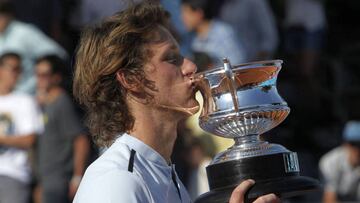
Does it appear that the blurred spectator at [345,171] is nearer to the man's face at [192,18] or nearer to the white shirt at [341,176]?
the white shirt at [341,176]

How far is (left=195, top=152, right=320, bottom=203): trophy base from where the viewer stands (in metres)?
3.14

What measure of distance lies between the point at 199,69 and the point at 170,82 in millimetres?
4257

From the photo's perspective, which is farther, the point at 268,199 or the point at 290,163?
the point at 290,163

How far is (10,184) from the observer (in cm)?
721

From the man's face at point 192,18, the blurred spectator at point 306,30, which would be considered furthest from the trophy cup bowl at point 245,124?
the blurred spectator at point 306,30

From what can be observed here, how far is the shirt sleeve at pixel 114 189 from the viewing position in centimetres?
294

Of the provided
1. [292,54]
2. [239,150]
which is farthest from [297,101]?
[239,150]

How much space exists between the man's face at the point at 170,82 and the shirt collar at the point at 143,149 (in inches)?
5.4

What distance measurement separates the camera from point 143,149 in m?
3.22

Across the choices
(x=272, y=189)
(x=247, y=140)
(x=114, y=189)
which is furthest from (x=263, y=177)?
(x=114, y=189)

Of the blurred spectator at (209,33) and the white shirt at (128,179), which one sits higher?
the blurred spectator at (209,33)

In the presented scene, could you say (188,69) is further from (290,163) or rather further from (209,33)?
(209,33)

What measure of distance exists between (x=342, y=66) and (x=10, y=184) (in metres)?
4.92

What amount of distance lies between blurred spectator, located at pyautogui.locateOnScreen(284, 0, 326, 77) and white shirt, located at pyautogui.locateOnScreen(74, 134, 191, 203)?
737 cm
